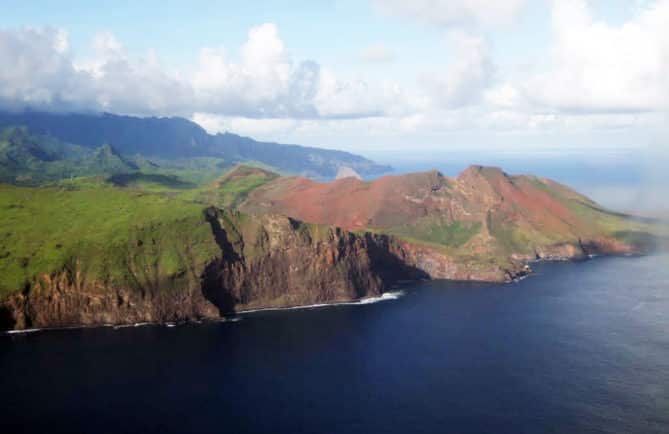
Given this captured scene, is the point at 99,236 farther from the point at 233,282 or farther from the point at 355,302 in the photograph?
the point at 355,302

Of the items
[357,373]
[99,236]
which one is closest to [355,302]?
[357,373]

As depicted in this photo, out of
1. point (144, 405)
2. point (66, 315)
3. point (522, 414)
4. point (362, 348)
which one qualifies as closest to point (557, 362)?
point (522, 414)

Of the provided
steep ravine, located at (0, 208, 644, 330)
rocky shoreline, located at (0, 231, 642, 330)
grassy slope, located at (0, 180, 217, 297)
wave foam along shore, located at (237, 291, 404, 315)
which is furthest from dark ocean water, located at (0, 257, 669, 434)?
grassy slope, located at (0, 180, 217, 297)

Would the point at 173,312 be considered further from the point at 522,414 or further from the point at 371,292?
the point at 522,414

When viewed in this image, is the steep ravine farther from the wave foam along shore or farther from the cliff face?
the wave foam along shore

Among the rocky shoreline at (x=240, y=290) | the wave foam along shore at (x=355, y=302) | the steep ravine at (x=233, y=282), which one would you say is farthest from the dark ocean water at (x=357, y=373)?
the steep ravine at (x=233, y=282)

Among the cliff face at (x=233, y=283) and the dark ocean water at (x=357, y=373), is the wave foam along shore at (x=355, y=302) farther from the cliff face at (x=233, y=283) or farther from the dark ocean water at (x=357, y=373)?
the dark ocean water at (x=357, y=373)
